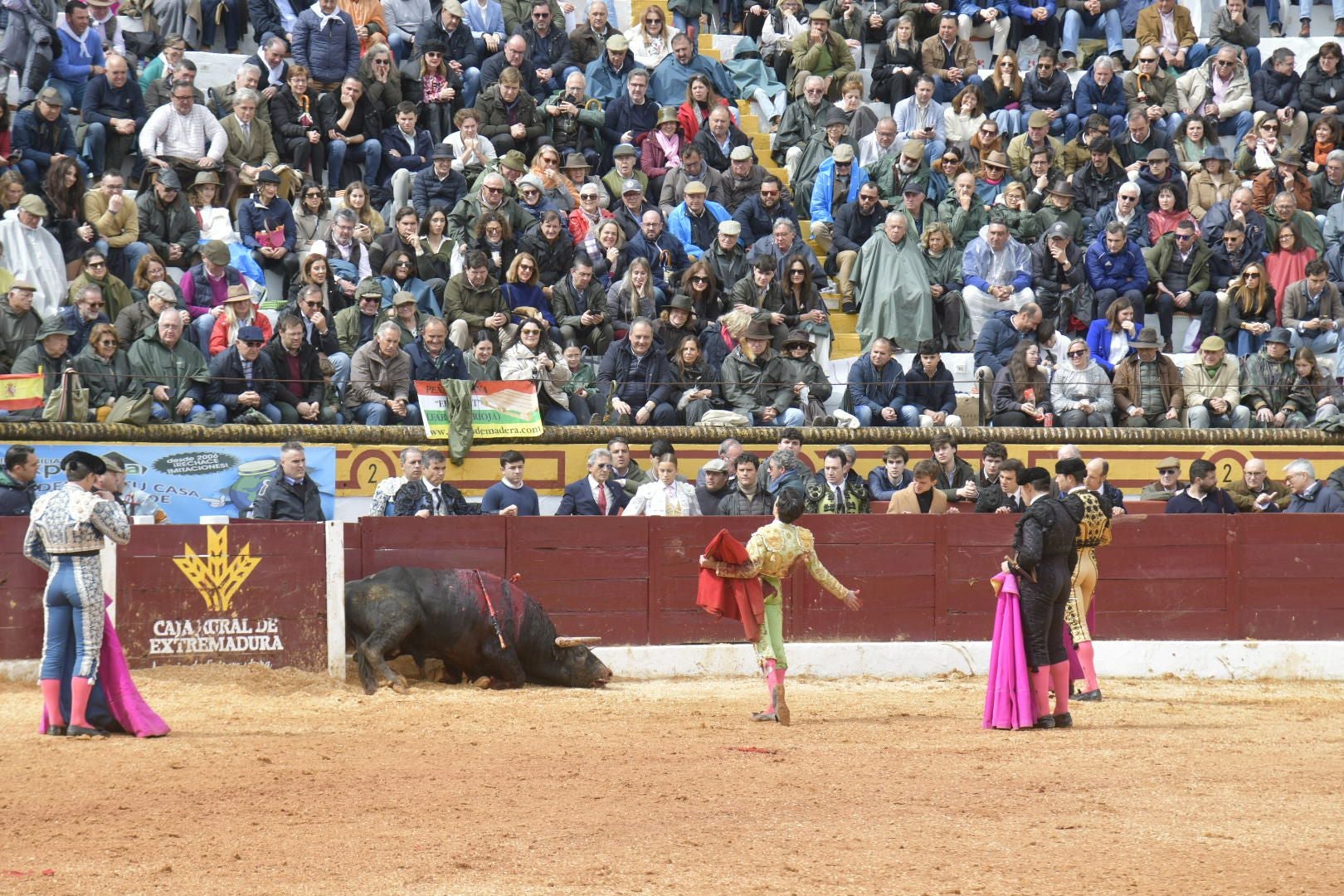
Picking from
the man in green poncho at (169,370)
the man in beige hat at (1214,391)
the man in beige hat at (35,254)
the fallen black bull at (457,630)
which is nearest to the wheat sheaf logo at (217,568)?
the fallen black bull at (457,630)

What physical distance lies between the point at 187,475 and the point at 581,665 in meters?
3.10

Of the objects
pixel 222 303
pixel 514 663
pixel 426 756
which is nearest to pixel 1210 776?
pixel 426 756

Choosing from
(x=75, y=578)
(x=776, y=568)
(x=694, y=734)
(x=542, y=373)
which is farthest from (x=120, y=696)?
(x=542, y=373)

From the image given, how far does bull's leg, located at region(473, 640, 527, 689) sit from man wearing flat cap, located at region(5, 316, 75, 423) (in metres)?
3.29

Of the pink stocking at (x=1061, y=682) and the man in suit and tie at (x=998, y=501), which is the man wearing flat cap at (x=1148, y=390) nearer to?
the man in suit and tie at (x=998, y=501)

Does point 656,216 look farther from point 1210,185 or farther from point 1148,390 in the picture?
point 1210,185

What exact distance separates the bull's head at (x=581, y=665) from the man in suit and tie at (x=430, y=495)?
1.22m

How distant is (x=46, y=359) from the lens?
1173 centimetres

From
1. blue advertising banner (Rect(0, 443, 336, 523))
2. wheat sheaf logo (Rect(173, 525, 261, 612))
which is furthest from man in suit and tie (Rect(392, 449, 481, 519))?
wheat sheaf logo (Rect(173, 525, 261, 612))

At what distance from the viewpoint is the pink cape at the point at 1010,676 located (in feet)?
30.3

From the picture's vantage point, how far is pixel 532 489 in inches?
483

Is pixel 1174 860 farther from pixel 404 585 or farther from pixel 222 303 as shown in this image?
pixel 222 303

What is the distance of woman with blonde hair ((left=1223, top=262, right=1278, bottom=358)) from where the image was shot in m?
15.0

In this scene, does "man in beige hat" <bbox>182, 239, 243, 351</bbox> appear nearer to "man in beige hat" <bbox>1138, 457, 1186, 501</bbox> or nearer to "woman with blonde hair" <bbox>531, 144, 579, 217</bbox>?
"woman with blonde hair" <bbox>531, 144, 579, 217</bbox>
